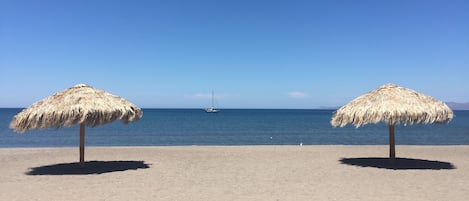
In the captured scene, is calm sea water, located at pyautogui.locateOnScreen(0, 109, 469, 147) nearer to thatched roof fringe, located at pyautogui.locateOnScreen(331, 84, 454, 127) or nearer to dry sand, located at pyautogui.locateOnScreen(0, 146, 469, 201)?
dry sand, located at pyautogui.locateOnScreen(0, 146, 469, 201)

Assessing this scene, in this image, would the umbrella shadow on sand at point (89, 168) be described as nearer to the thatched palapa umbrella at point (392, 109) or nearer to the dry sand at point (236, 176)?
the dry sand at point (236, 176)

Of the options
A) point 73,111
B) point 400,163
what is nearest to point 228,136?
point 400,163

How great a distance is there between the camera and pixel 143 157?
13.2 metres

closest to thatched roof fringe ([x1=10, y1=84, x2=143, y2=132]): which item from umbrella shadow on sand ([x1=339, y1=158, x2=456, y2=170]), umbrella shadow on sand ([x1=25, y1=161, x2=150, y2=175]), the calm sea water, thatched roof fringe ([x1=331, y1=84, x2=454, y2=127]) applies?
umbrella shadow on sand ([x1=25, y1=161, x2=150, y2=175])

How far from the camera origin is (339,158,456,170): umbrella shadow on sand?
35.7 feet

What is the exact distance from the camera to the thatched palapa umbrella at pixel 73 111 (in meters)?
9.55

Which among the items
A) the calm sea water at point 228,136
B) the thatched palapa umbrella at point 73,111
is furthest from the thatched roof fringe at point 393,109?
the calm sea water at point 228,136

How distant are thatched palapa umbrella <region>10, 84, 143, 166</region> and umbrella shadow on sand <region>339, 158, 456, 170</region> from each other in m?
6.20

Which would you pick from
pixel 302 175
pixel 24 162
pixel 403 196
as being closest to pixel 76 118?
pixel 24 162

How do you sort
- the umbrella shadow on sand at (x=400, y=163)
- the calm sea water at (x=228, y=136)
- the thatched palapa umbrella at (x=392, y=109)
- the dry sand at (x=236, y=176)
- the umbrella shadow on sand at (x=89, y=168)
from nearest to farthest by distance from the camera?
the dry sand at (x=236, y=176)
the umbrella shadow on sand at (x=89, y=168)
the thatched palapa umbrella at (x=392, y=109)
the umbrella shadow on sand at (x=400, y=163)
the calm sea water at (x=228, y=136)

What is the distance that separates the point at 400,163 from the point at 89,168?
8224mm

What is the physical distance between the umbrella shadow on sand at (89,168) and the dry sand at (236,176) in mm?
22

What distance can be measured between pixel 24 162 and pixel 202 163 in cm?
497

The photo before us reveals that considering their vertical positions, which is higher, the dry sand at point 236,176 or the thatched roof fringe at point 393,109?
the thatched roof fringe at point 393,109
